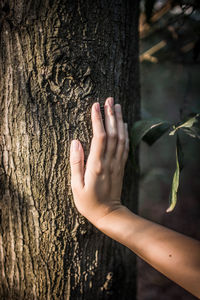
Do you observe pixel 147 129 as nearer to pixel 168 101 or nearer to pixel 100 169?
pixel 100 169

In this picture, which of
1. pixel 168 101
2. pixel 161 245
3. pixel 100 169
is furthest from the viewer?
pixel 168 101

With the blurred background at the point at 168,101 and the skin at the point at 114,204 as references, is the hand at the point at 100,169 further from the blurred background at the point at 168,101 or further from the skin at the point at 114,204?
the blurred background at the point at 168,101

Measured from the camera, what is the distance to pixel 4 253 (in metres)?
1.10

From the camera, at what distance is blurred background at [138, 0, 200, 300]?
1845 mm

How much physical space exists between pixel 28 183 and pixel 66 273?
519 mm

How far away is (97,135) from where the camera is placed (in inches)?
35.9

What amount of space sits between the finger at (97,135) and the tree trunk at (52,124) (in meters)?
0.05

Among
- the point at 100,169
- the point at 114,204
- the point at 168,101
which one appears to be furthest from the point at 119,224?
the point at 168,101

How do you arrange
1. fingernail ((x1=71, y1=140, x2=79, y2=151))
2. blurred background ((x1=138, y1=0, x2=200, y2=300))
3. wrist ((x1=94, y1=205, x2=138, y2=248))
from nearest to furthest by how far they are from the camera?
wrist ((x1=94, y1=205, x2=138, y2=248)) → fingernail ((x1=71, y1=140, x2=79, y2=151)) → blurred background ((x1=138, y1=0, x2=200, y2=300))

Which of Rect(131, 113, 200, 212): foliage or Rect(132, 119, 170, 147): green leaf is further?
Rect(132, 119, 170, 147): green leaf

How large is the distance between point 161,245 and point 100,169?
0.40 m

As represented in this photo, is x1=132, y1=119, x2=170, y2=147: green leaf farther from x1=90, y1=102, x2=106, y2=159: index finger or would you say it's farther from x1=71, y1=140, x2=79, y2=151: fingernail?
x1=71, y1=140, x2=79, y2=151: fingernail

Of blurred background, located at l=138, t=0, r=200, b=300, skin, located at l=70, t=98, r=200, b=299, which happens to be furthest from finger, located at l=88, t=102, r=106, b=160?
blurred background, located at l=138, t=0, r=200, b=300

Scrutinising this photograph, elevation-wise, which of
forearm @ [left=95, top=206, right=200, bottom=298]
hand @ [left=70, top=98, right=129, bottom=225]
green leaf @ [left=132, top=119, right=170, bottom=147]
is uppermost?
green leaf @ [left=132, top=119, right=170, bottom=147]
